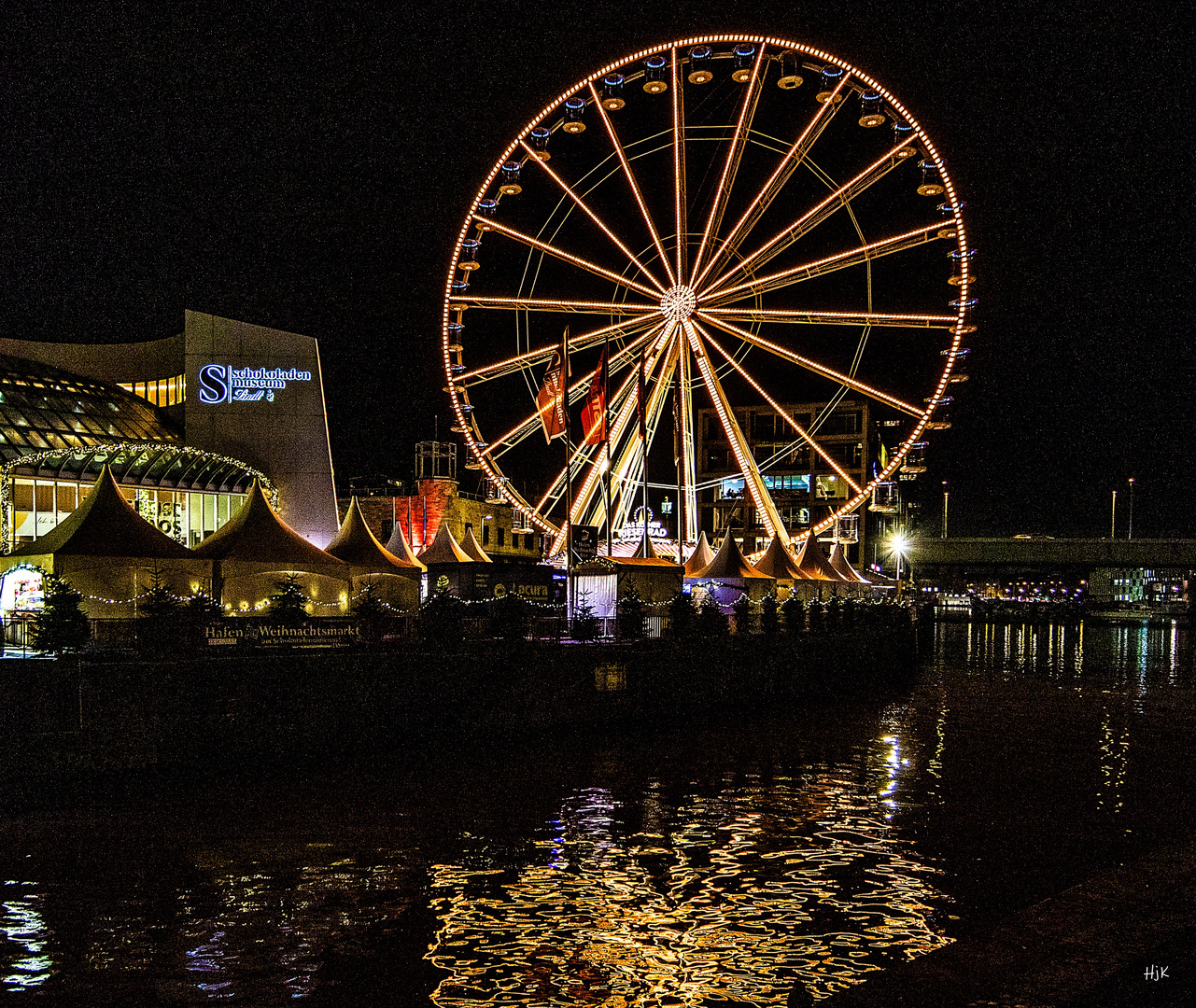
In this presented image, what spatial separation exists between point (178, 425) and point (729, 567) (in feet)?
71.5

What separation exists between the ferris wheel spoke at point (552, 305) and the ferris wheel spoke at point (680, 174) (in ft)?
6.56

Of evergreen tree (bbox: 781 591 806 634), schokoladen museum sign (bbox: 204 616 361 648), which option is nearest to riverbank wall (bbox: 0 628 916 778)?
schokoladen museum sign (bbox: 204 616 361 648)

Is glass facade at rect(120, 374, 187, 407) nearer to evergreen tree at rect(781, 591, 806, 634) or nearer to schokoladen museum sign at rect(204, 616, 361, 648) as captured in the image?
schokoladen museum sign at rect(204, 616, 361, 648)

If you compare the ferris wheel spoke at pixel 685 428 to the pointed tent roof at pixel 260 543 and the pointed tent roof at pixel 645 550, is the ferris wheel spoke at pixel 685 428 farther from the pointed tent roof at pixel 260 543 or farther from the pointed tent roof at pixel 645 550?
the pointed tent roof at pixel 260 543

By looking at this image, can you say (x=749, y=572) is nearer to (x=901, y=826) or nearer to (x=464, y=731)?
(x=464, y=731)

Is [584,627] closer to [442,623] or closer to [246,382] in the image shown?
[442,623]

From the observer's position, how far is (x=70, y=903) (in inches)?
478

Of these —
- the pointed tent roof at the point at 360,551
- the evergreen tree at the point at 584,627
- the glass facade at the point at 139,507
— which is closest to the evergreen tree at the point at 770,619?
the evergreen tree at the point at 584,627

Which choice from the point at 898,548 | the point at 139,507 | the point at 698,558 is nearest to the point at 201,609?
the point at 139,507

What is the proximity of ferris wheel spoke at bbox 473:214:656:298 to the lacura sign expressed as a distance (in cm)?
1117

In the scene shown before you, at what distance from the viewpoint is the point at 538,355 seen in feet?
121

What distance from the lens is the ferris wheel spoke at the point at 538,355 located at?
36.6 metres

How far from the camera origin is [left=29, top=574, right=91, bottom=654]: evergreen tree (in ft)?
64.1

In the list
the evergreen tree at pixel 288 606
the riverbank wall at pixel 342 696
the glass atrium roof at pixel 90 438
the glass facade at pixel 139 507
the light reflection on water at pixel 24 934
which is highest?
the glass atrium roof at pixel 90 438
